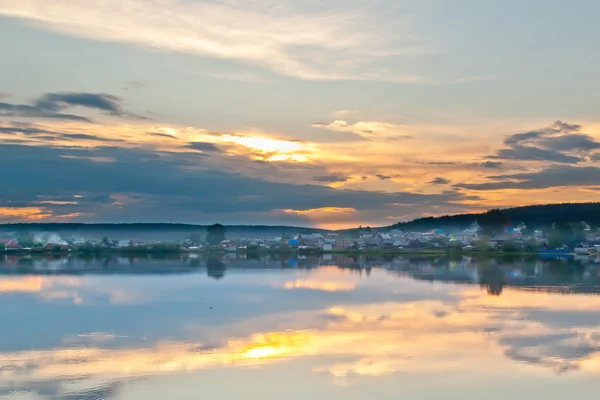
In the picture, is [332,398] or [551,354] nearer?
[332,398]

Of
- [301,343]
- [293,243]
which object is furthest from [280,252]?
[301,343]

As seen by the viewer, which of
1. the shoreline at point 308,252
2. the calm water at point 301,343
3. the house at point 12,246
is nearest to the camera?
the calm water at point 301,343

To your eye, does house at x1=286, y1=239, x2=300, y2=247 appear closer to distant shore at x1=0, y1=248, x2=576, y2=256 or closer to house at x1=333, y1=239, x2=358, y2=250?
house at x1=333, y1=239, x2=358, y2=250

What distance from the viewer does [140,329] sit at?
59.2ft

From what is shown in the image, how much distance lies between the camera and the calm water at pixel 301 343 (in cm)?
1191

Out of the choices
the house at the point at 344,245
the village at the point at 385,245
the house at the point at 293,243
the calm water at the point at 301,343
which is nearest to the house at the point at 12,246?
the village at the point at 385,245

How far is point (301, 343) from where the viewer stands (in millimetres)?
15836

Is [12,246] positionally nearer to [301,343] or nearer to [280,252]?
[280,252]

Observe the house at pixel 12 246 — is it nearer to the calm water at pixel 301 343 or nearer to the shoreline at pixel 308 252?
the shoreline at pixel 308 252

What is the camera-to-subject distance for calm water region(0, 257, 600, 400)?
1191cm

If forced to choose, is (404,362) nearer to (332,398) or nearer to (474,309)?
(332,398)

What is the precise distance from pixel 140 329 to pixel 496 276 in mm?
24461

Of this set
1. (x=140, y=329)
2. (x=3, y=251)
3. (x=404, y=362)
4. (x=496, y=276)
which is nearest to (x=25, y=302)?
(x=140, y=329)

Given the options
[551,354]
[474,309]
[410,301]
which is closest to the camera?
[551,354]
